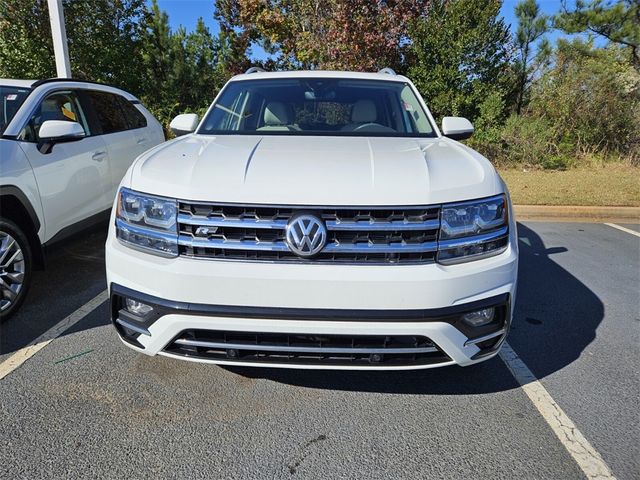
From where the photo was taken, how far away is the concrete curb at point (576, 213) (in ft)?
23.3

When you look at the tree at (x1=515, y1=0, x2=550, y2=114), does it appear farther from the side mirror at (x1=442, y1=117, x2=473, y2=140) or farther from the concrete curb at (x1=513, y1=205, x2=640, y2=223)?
the side mirror at (x1=442, y1=117, x2=473, y2=140)

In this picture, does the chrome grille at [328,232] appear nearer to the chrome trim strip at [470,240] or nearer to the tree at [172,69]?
the chrome trim strip at [470,240]

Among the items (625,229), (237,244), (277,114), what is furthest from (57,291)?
(625,229)

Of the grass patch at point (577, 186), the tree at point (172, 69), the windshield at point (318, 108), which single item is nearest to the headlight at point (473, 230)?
the windshield at point (318, 108)

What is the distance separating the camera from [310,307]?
2031 mm

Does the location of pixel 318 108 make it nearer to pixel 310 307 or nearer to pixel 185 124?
pixel 185 124

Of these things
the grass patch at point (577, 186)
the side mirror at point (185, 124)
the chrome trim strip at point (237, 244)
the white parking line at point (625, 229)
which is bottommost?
the white parking line at point (625, 229)

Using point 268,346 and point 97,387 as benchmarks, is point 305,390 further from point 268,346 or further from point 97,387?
point 97,387

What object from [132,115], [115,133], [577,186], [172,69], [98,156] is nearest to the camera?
[98,156]

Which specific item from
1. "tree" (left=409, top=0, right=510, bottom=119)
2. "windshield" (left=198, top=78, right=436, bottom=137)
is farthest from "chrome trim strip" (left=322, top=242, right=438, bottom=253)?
"tree" (left=409, top=0, right=510, bottom=119)

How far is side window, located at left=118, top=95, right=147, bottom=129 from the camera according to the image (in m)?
5.25

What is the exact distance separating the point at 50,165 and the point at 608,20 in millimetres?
12445

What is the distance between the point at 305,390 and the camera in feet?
8.52

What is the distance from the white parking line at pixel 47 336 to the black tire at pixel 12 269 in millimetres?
334
